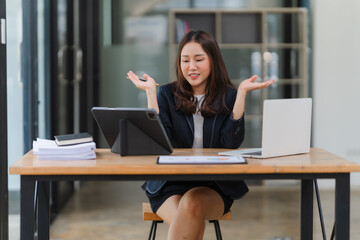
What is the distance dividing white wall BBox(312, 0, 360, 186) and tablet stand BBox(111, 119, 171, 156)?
3405mm

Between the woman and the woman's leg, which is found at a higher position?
the woman

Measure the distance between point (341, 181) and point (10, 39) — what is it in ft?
6.75

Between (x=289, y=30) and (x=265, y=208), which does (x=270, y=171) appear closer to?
(x=265, y=208)

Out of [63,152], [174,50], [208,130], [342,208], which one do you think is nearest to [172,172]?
[63,152]

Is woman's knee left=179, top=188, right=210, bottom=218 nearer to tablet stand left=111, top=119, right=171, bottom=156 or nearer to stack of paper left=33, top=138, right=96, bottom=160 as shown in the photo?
tablet stand left=111, top=119, right=171, bottom=156

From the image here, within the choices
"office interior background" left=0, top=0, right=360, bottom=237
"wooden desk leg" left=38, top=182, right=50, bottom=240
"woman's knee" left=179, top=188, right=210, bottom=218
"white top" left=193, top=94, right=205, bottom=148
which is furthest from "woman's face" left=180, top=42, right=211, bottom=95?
"office interior background" left=0, top=0, right=360, bottom=237

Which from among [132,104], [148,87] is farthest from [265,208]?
[148,87]

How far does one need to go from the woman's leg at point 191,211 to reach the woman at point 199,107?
0.06m

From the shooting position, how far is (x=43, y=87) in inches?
171

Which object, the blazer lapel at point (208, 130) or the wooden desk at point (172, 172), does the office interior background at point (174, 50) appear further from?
the wooden desk at point (172, 172)

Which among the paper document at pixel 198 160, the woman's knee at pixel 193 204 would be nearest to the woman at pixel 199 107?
the woman's knee at pixel 193 204

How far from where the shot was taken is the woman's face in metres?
2.73

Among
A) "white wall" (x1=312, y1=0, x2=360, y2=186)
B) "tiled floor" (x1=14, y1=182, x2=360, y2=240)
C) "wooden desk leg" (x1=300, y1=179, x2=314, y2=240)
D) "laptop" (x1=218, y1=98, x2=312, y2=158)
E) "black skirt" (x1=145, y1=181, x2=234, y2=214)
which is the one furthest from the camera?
"white wall" (x1=312, y1=0, x2=360, y2=186)

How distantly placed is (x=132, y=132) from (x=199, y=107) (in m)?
0.55
